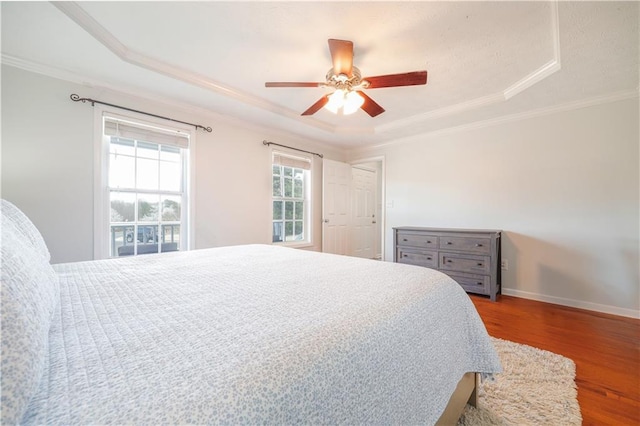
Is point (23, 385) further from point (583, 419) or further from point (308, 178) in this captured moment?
point (308, 178)

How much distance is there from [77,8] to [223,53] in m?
0.89

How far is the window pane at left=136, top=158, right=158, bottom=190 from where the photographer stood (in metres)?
2.61

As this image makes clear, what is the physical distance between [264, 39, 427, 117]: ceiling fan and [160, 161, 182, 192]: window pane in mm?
1611

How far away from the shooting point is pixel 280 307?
80 cm

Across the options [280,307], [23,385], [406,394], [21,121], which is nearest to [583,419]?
[406,394]

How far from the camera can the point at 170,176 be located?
2.82 metres

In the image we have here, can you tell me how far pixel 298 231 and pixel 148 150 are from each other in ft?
7.69

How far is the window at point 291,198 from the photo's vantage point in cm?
382

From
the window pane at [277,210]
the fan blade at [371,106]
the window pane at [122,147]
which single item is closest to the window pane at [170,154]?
the window pane at [122,147]

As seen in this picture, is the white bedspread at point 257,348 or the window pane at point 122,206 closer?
the white bedspread at point 257,348

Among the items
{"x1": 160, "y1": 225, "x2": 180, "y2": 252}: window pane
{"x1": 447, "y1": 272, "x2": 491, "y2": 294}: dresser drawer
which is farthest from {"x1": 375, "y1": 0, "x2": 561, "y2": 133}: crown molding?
{"x1": 160, "y1": 225, "x2": 180, "y2": 252}: window pane

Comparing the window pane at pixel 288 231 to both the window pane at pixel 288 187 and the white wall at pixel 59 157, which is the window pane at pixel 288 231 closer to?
the window pane at pixel 288 187

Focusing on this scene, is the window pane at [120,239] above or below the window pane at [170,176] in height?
below

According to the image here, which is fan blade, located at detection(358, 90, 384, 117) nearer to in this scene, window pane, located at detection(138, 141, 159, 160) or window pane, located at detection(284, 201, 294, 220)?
window pane, located at detection(284, 201, 294, 220)
